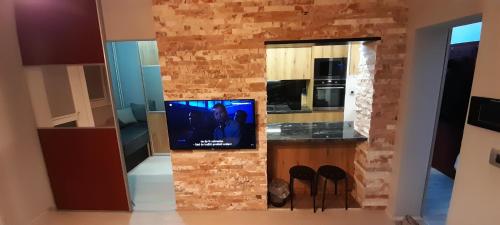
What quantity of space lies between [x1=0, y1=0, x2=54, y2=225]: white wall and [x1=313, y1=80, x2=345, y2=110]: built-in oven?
4.28 meters

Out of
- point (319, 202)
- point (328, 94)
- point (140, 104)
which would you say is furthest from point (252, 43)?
point (140, 104)

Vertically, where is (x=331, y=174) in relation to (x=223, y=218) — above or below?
above

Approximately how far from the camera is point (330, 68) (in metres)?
4.17

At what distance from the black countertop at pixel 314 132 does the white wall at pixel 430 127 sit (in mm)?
543

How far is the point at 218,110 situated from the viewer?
2.52 m

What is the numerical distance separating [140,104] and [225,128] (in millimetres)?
3038

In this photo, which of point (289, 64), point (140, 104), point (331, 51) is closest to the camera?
point (331, 51)

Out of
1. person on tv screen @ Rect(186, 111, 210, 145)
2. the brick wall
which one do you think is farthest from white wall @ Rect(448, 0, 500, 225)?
person on tv screen @ Rect(186, 111, 210, 145)

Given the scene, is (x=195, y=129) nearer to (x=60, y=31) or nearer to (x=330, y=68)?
(x=60, y=31)

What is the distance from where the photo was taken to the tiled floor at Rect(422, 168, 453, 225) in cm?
259

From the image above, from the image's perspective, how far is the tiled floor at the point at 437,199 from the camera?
2.59m

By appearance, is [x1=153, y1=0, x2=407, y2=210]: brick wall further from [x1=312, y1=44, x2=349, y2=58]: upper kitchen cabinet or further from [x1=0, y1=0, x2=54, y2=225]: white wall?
[x1=312, y1=44, x2=349, y2=58]: upper kitchen cabinet

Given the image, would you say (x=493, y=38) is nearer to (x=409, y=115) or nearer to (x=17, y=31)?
(x=409, y=115)

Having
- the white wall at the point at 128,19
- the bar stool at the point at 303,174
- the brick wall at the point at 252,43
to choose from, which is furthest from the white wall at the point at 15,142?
the bar stool at the point at 303,174
